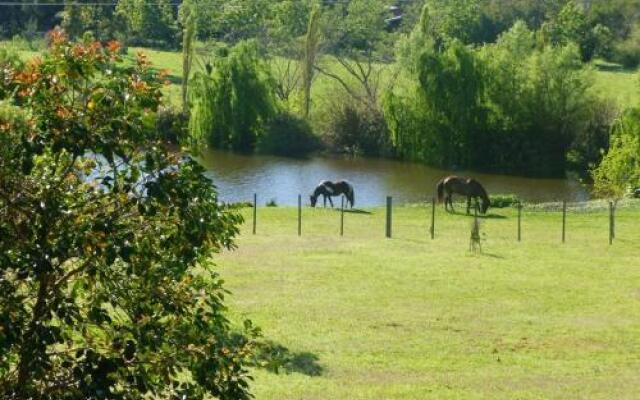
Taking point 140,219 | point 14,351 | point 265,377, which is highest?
point 140,219

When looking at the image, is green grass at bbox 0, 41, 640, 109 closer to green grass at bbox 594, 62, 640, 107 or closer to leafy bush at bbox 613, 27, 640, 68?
green grass at bbox 594, 62, 640, 107

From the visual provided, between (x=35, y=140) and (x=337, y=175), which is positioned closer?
(x=35, y=140)

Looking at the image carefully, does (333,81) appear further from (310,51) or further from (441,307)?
(441,307)

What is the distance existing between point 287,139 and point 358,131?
457 cm

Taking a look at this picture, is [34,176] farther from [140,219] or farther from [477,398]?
[477,398]

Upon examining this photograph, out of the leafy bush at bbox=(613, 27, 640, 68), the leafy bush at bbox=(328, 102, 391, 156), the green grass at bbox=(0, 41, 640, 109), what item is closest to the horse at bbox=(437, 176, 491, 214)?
the green grass at bbox=(0, 41, 640, 109)

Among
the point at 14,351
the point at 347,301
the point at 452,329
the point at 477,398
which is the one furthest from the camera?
the point at 347,301

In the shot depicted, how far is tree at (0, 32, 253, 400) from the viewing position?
29.2ft

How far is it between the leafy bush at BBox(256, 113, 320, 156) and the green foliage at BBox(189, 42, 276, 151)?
30.4 inches

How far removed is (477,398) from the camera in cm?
1920

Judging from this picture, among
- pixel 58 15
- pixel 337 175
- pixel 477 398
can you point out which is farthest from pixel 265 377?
pixel 58 15

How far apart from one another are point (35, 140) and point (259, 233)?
30016 mm

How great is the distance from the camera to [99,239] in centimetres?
898

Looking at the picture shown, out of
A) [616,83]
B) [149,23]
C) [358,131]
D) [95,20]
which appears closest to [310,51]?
[358,131]
